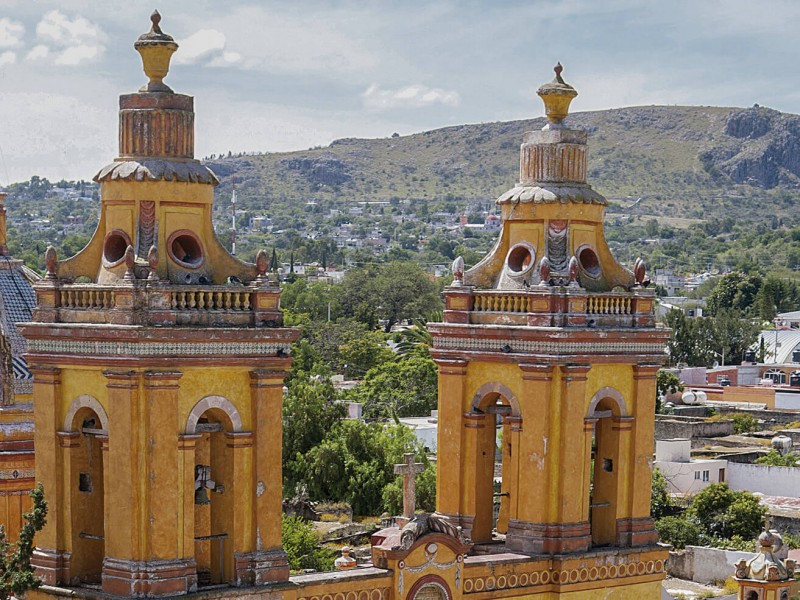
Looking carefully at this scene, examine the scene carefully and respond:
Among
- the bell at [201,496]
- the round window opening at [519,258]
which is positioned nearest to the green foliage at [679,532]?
the round window opening at [519,258]

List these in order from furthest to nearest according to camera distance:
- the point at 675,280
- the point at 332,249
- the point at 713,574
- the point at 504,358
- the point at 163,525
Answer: the point at 332,249 < the point at 675,280 < the point at 713,574 < the point at 504,358 < the point at 163,525

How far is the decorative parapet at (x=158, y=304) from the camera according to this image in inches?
621

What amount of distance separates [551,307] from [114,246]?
496cm

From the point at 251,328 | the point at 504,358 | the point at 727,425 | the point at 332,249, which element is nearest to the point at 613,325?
the point at 504,358

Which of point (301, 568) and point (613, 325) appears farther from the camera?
point (301, 568)

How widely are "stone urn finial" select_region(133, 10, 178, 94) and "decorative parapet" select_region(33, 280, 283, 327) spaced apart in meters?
2.06

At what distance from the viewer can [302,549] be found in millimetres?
32281

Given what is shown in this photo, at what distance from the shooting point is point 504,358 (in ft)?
62.2

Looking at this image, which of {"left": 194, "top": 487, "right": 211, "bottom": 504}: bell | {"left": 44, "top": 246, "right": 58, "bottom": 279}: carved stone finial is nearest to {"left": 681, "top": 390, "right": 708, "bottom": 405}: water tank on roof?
{"left": 194, "top": 487, "right": 211, "bottom": 504}: bell

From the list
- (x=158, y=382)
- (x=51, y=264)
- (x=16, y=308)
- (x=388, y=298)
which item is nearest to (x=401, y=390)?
(x=16, y=308)

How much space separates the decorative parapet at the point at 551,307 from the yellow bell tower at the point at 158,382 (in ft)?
10.6

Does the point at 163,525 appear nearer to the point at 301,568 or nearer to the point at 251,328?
the point at 251,328

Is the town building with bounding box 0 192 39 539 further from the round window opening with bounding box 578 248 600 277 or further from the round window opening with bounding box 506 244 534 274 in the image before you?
the round window opening with bounding box 578 248 600 277

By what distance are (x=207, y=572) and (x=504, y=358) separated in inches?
168
